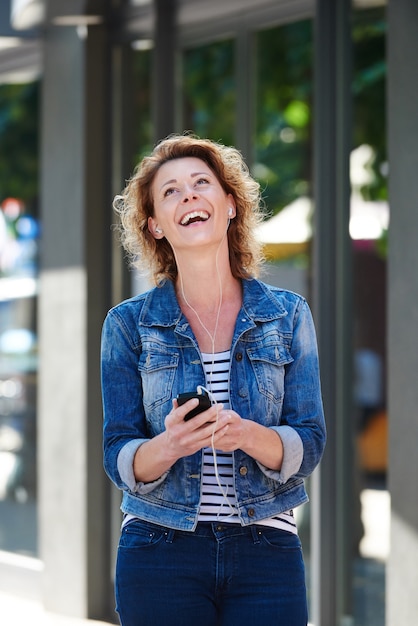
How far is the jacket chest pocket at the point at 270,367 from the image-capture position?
7.96 feet

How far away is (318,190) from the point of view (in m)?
4.76

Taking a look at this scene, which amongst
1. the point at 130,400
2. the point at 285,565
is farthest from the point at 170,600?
the point at 130,400

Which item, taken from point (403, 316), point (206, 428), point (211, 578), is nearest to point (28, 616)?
point (403, 316)

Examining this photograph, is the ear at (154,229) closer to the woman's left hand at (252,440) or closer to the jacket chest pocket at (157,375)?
the jacket chest pocket at (157,375)

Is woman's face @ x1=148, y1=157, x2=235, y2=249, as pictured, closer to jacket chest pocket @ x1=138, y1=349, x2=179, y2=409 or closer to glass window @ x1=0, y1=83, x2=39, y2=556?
jacket chest pocket @ x1=138, y1=349, x2=179, y2=409

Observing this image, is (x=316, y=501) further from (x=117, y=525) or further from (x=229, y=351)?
(x=229, y=351)

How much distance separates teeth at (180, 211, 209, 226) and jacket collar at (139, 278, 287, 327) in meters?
0.17

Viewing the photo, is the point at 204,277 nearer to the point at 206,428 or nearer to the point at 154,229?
the point at 154,229

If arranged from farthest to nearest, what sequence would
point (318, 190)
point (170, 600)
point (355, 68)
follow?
point (355, 68), point (318, 190), point (170, 600)

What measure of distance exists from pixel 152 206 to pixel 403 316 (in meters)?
1.72

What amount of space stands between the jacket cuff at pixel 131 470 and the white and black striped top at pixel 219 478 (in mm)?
104

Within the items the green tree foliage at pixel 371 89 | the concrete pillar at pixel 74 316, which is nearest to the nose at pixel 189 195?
the green tree foliage at pixel 371 89

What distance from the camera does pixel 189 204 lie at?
2520 millimetres

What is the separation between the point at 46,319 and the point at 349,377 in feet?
6.18
